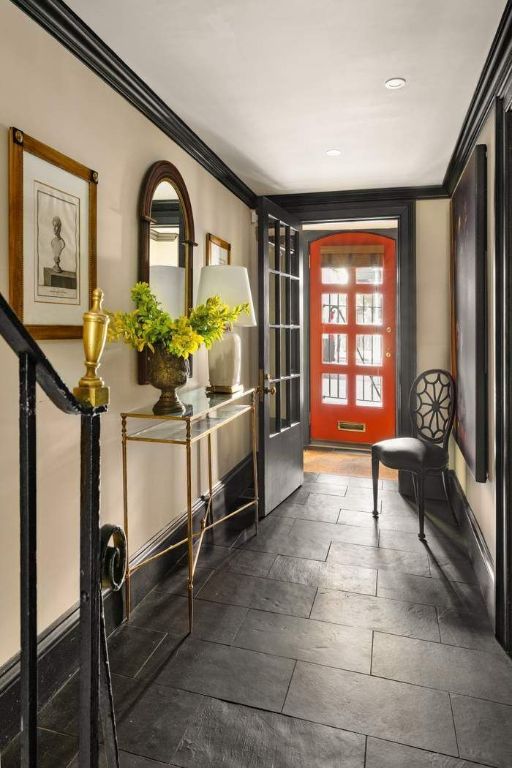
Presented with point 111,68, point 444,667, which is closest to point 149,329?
point 111,68

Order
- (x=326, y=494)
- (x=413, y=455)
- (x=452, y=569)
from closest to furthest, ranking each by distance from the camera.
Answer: (x=452, y=569) → (x=413, y=455) → (x=326, y=494)

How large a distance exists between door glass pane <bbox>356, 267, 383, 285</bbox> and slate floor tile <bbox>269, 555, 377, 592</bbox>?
3.60 m

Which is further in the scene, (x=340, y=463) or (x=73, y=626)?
(x=340, y=463)

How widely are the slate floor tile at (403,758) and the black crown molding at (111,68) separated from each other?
8.51 ft

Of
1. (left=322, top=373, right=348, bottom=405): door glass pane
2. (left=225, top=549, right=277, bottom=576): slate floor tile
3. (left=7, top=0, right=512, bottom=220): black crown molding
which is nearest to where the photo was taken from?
(left=7, top=0, right=512, bottom=220): black crown molding

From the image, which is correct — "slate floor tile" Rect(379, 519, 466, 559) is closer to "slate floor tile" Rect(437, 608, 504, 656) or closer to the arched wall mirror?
"slate floor tile" Rect(437, 608, 504, 656)

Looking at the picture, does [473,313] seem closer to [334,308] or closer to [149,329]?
[149,329]

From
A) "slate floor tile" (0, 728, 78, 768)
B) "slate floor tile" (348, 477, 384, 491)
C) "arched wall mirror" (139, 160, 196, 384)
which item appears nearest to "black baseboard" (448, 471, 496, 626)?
"slate floor tile" (348, 477, 384, 491)

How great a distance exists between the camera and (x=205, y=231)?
10.8 ft

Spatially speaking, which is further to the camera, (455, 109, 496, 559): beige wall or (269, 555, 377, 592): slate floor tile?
(269, 555, 377, 592): slate floor tile

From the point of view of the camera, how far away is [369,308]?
5695mm

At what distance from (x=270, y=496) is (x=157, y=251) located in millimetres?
1931

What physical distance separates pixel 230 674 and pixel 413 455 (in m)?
1.84

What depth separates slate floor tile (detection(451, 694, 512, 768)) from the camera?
1562 millimetres
